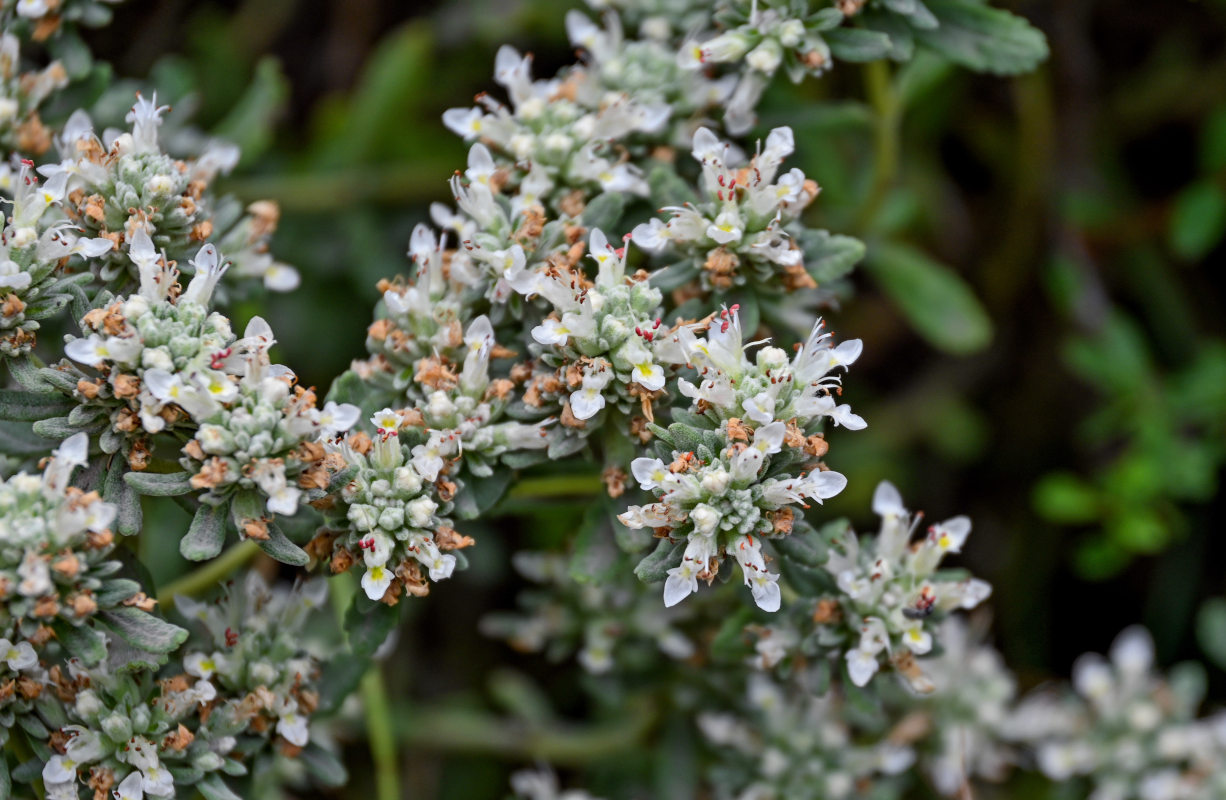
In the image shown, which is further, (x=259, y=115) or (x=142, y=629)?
(x=259, y=115)

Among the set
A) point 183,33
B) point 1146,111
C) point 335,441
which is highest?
point 183,33

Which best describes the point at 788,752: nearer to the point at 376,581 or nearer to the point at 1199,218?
the point at 376,581

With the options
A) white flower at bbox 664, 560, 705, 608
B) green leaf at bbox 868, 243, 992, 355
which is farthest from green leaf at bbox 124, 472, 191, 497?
green leaf at bbox 868, 243, 992, 355

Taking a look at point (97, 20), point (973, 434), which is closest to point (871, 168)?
point (973, 434)

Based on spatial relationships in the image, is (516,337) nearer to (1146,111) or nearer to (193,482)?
(193,482)

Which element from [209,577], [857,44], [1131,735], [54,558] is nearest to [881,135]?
[857,44]

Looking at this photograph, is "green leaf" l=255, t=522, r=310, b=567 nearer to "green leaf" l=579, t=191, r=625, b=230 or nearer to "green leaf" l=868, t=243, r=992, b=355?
"green leaf" l=579, t=191, r=625, b=230

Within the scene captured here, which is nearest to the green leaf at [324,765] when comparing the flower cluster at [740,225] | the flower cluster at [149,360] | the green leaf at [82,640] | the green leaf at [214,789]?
the green leaf at [214,789]
